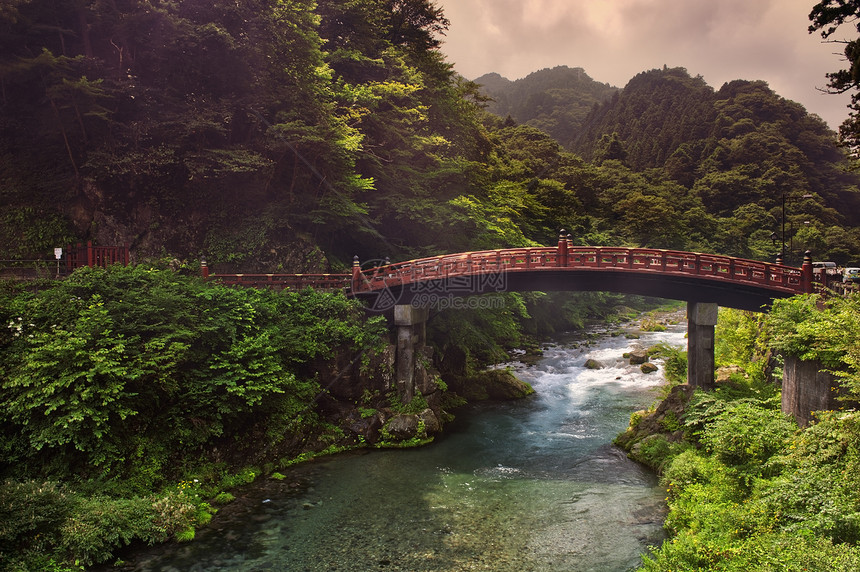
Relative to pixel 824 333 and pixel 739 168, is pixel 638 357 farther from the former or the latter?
pixel 739 168

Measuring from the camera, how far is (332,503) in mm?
15328

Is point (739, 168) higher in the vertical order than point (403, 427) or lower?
higher

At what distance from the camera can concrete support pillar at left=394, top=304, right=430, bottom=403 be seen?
875 inches

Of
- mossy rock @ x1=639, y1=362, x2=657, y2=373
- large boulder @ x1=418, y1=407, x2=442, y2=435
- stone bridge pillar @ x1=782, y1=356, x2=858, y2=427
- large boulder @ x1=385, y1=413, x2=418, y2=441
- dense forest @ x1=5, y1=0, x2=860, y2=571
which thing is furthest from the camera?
mossy rock @ x1=639, y1=362, x2=657, y2=373

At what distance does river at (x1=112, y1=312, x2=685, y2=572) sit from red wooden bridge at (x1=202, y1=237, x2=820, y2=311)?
21.9 feet

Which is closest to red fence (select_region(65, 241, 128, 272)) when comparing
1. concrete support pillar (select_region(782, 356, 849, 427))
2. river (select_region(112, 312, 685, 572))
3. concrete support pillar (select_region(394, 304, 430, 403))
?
concrete support pillar (select_region(394, 304, 430, 403))

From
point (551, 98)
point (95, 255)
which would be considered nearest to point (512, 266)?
point (95, 255)

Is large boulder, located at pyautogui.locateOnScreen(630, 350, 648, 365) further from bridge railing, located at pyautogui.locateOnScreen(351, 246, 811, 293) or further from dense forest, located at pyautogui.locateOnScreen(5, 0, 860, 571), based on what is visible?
bridge railing, located at pyautogui.locateOnScreen(351, 246, 811, 293)

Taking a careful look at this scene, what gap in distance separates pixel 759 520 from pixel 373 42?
32.5 m

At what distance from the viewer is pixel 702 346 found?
21.8 metres

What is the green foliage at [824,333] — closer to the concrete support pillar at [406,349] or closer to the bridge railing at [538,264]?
the bridge railing at [538,264]

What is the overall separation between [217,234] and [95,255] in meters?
5.52

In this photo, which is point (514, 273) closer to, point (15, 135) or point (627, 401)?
point (627, 401)

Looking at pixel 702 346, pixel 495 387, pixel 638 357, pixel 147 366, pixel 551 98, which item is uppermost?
pixel 551 98
